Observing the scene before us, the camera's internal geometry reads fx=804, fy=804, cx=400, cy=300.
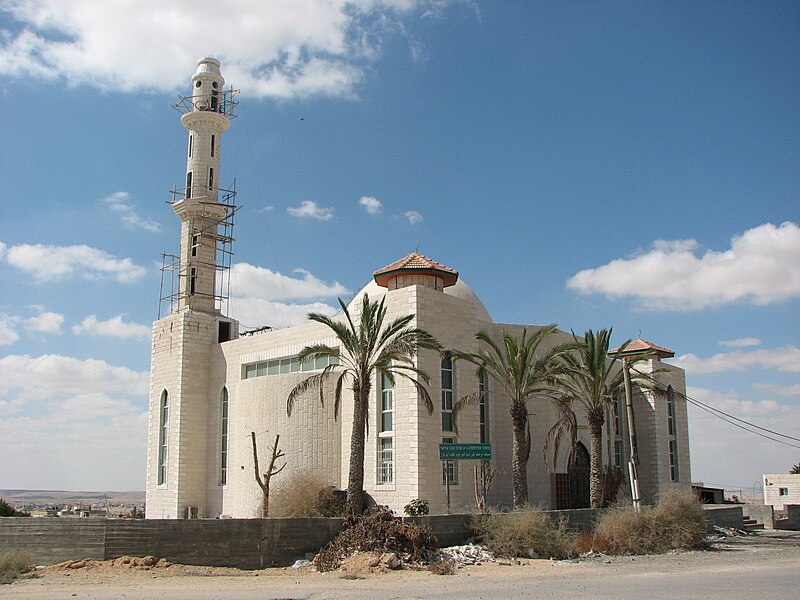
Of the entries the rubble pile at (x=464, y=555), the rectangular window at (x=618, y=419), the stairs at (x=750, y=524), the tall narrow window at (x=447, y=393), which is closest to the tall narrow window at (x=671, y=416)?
the rectangular window at (x=618, y=419)

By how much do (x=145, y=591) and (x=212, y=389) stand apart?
67.4 ft

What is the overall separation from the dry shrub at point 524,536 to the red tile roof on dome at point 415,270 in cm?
1168

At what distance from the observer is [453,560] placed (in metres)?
21.2

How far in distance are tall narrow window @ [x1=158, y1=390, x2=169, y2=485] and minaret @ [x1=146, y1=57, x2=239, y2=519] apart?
0.05m

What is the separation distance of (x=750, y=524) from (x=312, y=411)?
1969 centimetres

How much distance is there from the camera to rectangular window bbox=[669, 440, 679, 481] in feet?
127

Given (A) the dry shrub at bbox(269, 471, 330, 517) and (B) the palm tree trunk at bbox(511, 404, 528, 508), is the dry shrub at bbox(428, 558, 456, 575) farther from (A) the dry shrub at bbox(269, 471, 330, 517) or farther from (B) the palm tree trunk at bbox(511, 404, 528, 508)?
(A) the dry shrub at bbox(269, 471, 330, 517)

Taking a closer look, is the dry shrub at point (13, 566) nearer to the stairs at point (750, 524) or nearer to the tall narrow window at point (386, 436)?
the tall narrow window at point (386, 436)

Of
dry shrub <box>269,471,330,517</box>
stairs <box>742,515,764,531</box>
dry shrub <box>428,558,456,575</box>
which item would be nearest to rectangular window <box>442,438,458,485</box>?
dry shrub <box>269,471,330,517</box>

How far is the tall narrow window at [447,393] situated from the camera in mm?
28797

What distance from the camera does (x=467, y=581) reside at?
18.3 m

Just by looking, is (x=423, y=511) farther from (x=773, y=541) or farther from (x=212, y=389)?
(x=212, y=389)

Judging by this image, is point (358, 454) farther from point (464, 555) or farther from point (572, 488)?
point (572, 488)

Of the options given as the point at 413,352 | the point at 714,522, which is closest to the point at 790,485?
the point at 714,522
